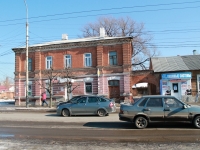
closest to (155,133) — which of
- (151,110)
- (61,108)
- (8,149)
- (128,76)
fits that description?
(151,110)

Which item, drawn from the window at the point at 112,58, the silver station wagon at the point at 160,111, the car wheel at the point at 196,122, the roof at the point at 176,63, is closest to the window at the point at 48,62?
the window at the point at 112,58

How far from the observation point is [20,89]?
109ft

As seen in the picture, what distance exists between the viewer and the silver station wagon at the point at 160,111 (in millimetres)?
10656

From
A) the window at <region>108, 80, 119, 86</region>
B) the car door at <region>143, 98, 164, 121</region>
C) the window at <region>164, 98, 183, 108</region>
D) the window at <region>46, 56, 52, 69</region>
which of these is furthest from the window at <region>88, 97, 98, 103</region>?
Answer: the window at <region>46, 56, 52, 69</region>

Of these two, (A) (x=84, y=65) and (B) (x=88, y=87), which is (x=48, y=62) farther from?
(B) (x=88, y=87)

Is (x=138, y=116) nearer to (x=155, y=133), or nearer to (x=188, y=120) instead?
(x=155, y=133)

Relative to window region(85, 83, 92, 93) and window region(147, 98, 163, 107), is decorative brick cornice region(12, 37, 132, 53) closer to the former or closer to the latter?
window region(85, 83, 92, 93)

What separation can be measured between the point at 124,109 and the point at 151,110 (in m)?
1.26

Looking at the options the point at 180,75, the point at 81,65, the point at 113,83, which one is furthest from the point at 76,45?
the point at 180,75

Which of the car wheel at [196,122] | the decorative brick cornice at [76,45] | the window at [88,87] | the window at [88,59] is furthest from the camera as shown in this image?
the window at [88,59]

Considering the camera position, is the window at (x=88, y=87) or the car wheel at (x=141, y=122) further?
the window at (x=88, y=87)

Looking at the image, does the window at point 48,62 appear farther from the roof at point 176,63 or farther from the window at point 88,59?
the roof at point 176,63

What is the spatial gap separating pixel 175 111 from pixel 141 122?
1617 mm

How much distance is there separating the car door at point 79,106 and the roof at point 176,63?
1397 centimetres
